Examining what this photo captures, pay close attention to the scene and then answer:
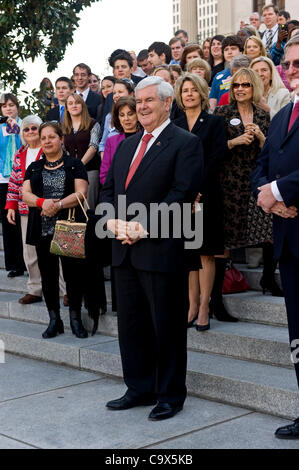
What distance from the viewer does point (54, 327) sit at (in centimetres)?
691

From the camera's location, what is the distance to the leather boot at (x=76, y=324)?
6824mm

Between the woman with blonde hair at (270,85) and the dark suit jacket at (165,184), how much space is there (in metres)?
2.37

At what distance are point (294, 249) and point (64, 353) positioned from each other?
3020 mm

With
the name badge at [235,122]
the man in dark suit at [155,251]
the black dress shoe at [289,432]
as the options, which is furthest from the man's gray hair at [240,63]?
the black dress shoe at [289,432]

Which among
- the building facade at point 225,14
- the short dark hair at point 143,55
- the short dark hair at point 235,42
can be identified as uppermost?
the building facade at point 225,14

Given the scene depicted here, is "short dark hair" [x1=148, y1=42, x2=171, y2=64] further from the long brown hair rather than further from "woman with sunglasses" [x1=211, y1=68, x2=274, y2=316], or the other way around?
"woman with sunglasses" [x1=211, y1=68, x2=274, y2=316]

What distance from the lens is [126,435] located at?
15.1 feet

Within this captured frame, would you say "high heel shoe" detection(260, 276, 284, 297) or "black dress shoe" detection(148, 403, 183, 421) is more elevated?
"high heel shoe" detection(260, 276, 284, 297)

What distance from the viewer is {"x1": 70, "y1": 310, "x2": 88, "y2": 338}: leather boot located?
682cm

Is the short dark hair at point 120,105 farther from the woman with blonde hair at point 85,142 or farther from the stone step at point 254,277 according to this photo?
the stone step at point 254,277

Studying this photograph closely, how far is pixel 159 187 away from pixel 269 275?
1980mm

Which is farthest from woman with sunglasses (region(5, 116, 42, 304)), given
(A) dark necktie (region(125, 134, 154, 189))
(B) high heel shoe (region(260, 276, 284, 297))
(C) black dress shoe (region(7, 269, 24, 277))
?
(A) dark necktie (region(125, 134, 154, 189))

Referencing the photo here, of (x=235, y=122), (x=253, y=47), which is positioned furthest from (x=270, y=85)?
(x=253, y=47)
